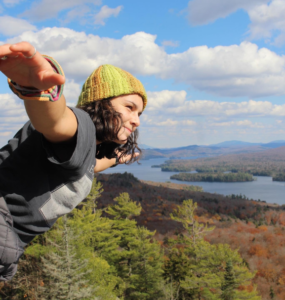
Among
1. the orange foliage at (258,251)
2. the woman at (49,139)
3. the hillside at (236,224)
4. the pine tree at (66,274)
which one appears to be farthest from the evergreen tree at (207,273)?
the orange foliage at (258,251)

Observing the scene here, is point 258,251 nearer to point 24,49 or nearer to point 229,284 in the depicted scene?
point 229,284

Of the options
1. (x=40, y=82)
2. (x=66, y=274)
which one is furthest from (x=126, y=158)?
(x=66, y=274)

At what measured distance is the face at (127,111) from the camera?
152cm

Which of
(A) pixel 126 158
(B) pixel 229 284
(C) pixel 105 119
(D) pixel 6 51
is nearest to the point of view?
(D) pixel 6 51

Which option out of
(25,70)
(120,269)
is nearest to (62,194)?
(25,70)

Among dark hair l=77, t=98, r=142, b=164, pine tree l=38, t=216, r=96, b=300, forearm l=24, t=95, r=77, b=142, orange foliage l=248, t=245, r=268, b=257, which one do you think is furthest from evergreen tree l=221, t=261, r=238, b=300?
A: orange foliage l=248, t=245, r=268, b=257

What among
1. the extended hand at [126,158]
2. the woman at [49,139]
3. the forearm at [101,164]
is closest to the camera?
the woman at [49,139]

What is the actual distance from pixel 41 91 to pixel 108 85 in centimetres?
79

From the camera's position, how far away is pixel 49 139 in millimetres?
1014

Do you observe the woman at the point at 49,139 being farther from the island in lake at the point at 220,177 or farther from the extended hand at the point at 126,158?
the island in lake at the point at 220,177

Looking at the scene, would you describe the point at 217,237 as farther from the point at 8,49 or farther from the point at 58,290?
the point at 8,49

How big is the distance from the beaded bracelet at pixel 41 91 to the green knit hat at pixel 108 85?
71 centimetres

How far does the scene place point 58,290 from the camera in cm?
1359

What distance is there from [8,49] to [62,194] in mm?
780
